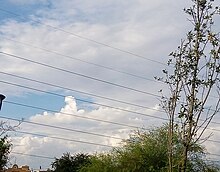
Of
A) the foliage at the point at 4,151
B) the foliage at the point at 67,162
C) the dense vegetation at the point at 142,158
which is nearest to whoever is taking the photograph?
the foliage at the point at 4,151

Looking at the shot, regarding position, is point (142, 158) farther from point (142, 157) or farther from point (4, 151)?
point (4, 151)

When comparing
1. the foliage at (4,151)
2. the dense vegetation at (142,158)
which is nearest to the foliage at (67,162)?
the dense vegetation at (142,158)

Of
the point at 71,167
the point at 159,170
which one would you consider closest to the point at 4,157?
the point at 159,170

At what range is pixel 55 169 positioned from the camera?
163 feet

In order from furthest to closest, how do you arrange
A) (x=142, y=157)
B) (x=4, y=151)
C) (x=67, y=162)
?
(x=67, y=162)
(x=142, y=157)
(x=4, y=151)

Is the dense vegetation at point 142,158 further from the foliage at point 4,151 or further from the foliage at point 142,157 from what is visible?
the foliage at point 4,151

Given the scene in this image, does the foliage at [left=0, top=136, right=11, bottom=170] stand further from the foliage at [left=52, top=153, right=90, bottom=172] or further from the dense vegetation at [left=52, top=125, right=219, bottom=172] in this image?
the foliage at [left=52, top=153, right=90, bottom=172]

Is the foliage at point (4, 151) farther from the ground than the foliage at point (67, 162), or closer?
closer

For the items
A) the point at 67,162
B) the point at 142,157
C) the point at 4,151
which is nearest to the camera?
the point at 4,151

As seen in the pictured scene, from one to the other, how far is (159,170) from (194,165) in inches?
89.2

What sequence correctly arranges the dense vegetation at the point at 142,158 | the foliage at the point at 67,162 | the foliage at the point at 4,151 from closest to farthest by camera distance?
the foliage at the point at 4,151 → the dense vegetation at the point at 142,158 → the foliage at the point at 67,162

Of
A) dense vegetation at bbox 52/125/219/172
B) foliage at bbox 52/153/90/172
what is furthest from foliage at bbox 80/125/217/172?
foliage at bbox 52/153/90/172

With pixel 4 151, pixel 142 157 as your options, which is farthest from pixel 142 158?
pixel 4 151

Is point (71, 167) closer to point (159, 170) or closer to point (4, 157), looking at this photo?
point (159, 170)
